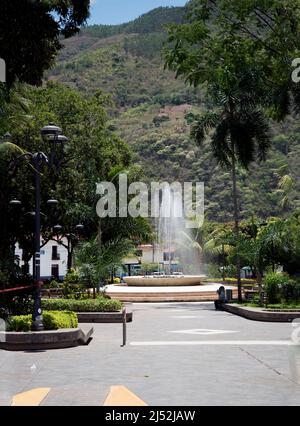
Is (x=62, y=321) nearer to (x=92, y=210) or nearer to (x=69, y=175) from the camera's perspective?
(x=92, y=210)

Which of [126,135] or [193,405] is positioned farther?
[126,135]

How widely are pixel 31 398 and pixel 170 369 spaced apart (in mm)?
3336

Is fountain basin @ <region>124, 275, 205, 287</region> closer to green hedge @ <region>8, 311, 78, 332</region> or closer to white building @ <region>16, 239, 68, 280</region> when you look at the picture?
green hedge @ <region>8, 311, 78, 332</region>

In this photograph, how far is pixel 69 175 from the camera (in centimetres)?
4141

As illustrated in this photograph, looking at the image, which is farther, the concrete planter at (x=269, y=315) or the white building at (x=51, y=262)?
the white building at (x=51, y=262)

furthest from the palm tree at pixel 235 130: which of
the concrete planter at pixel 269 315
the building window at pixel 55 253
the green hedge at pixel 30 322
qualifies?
the building window at pixel 55 253

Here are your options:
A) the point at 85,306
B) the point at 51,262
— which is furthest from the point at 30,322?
the point at 51,262

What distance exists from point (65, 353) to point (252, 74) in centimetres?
1843

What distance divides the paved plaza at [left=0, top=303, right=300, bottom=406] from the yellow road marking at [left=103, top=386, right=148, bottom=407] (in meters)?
0.11

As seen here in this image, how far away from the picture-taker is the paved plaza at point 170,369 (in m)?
8.63

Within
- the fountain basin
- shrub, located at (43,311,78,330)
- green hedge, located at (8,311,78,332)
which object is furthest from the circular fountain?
green hedge, located at (8,311,78,332)

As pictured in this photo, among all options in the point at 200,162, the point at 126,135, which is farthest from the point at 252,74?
the point at 126,135

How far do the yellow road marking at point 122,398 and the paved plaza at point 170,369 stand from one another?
0.11 metres

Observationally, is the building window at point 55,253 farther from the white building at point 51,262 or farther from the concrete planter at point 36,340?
the concrete planter at point 36,340
